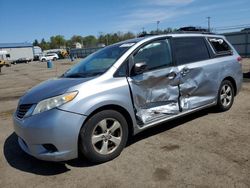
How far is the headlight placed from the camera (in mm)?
3670

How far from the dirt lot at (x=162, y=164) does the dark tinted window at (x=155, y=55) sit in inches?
50.2

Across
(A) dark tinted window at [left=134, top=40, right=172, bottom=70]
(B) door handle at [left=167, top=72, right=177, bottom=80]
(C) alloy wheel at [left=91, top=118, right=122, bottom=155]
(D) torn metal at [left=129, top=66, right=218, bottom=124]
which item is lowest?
(C) alloy wheel at [left=91, top=118, right=122, bottom=155]

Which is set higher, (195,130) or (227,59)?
(227,59)

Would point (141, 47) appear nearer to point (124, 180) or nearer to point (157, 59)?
point (157, 59)

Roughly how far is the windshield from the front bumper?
3.05ft

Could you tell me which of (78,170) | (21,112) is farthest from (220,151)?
(21,112)

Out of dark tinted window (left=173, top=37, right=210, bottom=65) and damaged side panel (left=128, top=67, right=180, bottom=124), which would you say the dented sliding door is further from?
damaged side panel (left=128, top=67, right=180, bottom=124)

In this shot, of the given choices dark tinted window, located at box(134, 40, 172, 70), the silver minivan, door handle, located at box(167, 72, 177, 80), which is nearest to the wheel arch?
the silver minivan

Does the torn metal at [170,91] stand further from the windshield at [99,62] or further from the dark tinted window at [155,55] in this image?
the windshield at [99,62]

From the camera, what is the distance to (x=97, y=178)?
11.8ft

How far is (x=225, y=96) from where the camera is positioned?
239 inches

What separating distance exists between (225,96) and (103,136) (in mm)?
3323

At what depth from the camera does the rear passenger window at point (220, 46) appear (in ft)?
19.2

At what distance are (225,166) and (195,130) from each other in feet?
4.76
